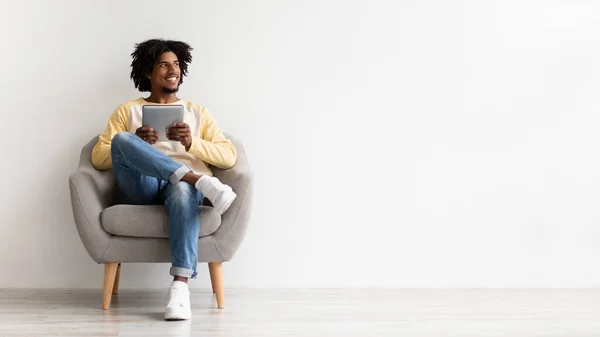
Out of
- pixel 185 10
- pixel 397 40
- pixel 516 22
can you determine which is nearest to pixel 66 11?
pixel 185 10

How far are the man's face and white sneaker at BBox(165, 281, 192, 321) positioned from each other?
1.03m

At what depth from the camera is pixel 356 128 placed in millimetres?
3748

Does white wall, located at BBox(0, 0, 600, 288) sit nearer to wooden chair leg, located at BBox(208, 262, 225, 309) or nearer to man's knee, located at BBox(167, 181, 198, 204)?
wooden chair leg, located at BBox(208, 262, 225, 309)

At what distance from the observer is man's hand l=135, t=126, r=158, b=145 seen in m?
3.06

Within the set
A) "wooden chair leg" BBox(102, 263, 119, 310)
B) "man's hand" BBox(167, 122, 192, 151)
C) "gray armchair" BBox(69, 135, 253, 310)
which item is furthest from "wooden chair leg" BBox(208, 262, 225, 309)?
"man's hand" BBox(167, 122, 192, 151)

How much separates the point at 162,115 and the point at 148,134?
0.10m

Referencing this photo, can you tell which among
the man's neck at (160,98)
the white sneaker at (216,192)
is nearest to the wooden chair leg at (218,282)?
the white sneaker at (216,192)

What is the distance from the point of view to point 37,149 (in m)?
3.61

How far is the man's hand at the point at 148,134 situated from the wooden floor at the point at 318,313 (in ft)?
2.35

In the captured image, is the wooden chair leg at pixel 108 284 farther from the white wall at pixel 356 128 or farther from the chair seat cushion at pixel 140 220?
the white wall at pixel 356 128

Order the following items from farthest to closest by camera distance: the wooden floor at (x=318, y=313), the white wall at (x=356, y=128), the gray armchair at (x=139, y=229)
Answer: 1. the white wall at (x=356, y=128)
2. the gray armchair at (x=139, y=229)
3. the wooden floor at (x=318, y=313)

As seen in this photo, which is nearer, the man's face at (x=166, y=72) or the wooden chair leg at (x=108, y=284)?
the wooden chair leg at (x=108, y=284)

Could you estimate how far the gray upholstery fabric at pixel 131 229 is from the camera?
2.89 meters

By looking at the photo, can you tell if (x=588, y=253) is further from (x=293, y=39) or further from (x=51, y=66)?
(x=51, y=66)
